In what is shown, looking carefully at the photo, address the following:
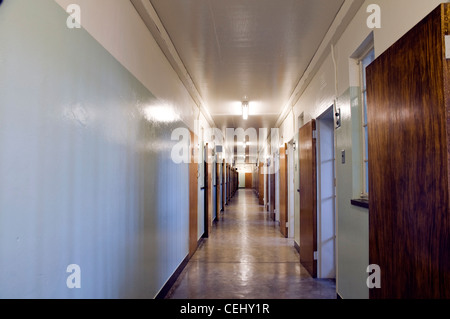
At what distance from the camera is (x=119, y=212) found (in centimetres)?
201

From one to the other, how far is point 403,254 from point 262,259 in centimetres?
332

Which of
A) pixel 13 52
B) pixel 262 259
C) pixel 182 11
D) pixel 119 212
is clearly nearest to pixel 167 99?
pixel 182 11

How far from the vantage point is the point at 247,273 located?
12.7 ft

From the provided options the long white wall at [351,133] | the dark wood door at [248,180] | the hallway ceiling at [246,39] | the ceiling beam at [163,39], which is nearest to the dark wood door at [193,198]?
the ceiling beam at [163,39]

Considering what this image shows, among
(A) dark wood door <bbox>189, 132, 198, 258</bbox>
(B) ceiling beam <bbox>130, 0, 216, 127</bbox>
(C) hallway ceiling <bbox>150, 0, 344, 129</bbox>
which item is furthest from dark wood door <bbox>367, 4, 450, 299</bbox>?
(A) dark wood door <bbox>189, 132, 198, 258</bbox>

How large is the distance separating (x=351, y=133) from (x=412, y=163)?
119 centimetres

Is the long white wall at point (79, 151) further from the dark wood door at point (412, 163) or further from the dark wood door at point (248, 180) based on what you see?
the dark wood door at point (248, 180)

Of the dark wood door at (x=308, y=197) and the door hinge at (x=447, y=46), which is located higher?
the door hinge at (x=447, y=46)

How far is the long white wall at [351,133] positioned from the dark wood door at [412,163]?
34cm

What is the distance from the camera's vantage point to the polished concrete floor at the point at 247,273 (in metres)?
3.21

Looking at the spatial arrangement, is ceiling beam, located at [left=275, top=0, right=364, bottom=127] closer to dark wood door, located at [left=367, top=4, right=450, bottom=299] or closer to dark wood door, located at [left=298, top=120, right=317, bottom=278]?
dark wood door, located at [left=298, top=120, right=317, bottom=278]

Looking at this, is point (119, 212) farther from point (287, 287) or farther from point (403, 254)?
point (287, 287)

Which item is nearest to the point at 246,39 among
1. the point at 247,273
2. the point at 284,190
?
the point at 247,273

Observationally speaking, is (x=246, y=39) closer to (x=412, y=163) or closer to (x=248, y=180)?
(x=412, y=163)
